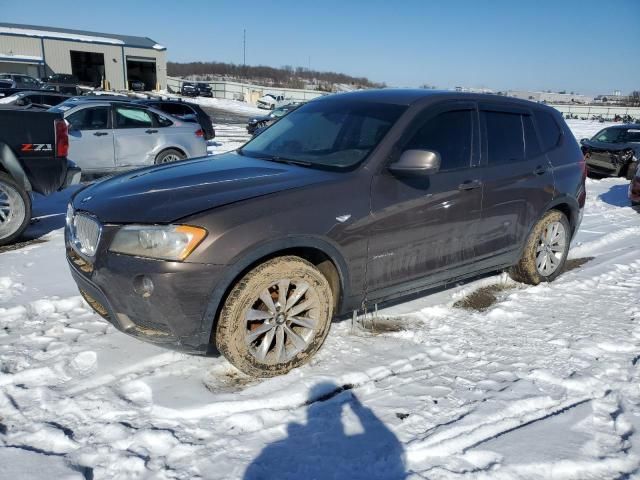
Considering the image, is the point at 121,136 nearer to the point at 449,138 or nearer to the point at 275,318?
the point at 449,138

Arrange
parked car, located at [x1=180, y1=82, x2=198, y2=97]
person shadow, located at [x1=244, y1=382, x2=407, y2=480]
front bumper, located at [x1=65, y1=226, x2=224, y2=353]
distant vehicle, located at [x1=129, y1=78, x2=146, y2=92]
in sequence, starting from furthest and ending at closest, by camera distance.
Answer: distant vehicle, located at [x1=129, y1=78, x2=146, y2=92], parked car, located at [x1=180, y1=82, x2=198, y2=97], front bumper, located at [x1=65, y1=226, x2=224, y2=353], person shadow, located at [x1=244, y1=382, x2=407, y2=480]

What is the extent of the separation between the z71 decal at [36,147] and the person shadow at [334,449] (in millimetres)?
4730

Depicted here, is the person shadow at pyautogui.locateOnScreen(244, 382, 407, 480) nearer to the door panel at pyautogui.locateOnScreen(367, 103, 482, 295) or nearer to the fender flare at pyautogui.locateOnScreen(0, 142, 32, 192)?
the door panel at pyautogui.locateOnScreen(367, 103, 482, 295)

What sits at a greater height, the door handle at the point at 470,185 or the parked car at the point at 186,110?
the parked car at the point at 186,110

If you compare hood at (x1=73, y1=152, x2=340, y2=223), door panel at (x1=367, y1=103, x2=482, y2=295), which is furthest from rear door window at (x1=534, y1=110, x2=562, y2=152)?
hood at (x1=73, y1=152, x2=340, y2=223)

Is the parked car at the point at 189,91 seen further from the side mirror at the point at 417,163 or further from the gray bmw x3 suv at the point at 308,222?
the side mirror at the point at 417,163

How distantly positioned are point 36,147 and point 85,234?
339 centimetres

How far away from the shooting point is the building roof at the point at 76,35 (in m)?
49.7

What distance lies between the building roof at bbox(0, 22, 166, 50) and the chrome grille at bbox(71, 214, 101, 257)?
186 ft

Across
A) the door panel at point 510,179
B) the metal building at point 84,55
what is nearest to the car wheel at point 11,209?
the door panel at point 510,179

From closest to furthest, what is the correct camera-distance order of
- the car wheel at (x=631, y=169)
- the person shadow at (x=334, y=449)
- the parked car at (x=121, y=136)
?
the person shadow at (x=334, y=449) < the parked car at (x=121, y=136) < the car wheel at (x=631, y=169)

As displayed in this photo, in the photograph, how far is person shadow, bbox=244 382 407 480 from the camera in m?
2.33

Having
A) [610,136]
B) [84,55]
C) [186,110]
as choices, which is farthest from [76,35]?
[610,136]

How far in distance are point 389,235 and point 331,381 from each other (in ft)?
3.42
